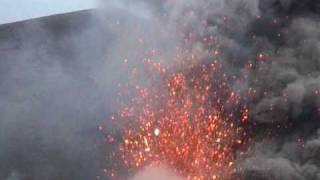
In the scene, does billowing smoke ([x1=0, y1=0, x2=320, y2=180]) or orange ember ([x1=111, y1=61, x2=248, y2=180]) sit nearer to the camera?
orange ember ([x1=111, y1=61, x2=248, y2=180])

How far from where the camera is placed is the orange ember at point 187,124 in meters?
21.8

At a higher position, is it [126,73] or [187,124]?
[126,73]

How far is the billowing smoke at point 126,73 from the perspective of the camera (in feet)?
74.7

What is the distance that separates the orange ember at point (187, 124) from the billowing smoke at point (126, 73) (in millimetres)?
737

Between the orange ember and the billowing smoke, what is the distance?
0.74 m

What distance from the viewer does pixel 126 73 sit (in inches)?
1020

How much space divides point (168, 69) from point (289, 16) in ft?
22.2

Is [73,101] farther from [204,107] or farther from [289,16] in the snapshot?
[289,16]

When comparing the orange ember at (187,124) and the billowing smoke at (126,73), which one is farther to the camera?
the billowing smoke at (126,73)

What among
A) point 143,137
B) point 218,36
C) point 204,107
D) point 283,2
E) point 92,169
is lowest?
point 92,169

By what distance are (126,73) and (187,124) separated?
4.71 meters

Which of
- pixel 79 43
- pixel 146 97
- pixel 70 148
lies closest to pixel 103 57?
pixel 79 43

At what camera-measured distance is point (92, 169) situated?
A: 2395 cm

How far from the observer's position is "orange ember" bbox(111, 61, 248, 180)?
71.5ft
